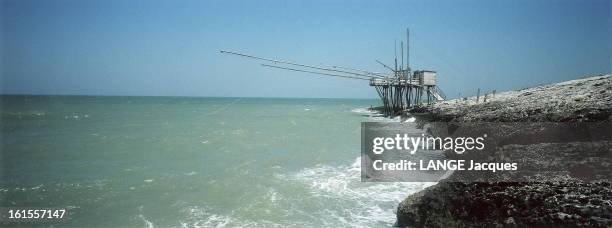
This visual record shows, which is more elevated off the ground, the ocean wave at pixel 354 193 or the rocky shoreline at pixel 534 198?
the rocky shoreline at pixel 534 198

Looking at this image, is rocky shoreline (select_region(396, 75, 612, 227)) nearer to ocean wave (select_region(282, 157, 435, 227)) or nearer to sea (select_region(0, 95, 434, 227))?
ocean wave (select_region(282, 157, 435, 227))

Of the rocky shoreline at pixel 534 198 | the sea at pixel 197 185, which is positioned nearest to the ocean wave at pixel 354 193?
the sea at pixel 197 185

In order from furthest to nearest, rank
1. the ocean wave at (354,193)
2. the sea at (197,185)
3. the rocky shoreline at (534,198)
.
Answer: the sea at (197,185), the ocean wave at (354,193), the rocky shoreline at (534,198)

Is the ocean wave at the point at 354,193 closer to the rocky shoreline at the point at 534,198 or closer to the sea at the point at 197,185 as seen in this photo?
the sea at the point at 197,185

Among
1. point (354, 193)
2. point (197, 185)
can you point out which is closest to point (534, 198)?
point (354, 193)

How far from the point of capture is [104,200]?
13.3 m

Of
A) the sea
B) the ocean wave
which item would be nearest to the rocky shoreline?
the ocean wave

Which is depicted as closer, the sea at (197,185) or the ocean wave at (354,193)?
the ocean wave at (354,193)

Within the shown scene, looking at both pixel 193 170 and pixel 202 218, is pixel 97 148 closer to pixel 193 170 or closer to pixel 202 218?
pixel 193 170

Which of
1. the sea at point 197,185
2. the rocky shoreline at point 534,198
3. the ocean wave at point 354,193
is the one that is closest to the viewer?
the rocky shoreline at point 534,198

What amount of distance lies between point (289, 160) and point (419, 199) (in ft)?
39.4

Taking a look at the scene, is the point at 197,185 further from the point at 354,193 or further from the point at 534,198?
the point at 534,198

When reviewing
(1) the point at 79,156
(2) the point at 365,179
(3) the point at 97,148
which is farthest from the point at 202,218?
(3) the point at 97,148

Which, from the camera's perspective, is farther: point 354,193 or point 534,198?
point 354,193
